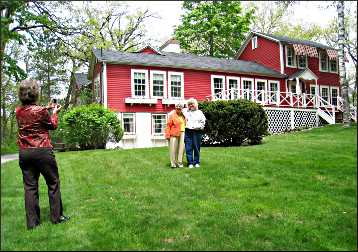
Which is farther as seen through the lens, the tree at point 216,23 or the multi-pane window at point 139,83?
the multi-pane window at point 139,83

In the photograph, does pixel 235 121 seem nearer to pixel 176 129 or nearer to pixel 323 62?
pixel 176 129

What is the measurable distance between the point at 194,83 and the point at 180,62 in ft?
4.49

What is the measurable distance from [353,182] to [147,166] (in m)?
6.71

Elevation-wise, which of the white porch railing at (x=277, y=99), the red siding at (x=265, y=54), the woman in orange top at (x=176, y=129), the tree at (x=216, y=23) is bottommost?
the woman in orange top at (x=176, y=129)

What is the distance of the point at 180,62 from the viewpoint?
69.5ft

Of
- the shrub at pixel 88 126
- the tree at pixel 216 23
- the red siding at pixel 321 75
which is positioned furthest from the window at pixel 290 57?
the tree at pixel 216 23

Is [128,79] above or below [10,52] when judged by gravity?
above

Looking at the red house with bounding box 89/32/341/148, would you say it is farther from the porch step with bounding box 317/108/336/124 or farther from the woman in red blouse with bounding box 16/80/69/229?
the woman in red blouse with bounding box 16/80/69/229

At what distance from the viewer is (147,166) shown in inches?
343

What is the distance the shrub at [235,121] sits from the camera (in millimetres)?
12461

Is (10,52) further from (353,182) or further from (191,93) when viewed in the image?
(191,93)

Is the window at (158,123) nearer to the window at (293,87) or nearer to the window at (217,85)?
the window at (217,85)

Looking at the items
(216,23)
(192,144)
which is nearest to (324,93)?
(192,144)

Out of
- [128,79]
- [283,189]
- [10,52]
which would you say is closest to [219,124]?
[283,189]
